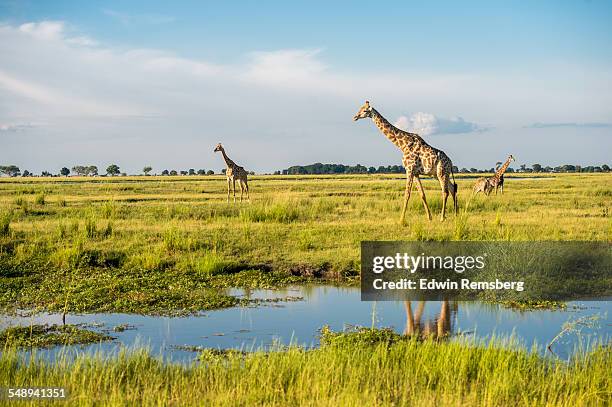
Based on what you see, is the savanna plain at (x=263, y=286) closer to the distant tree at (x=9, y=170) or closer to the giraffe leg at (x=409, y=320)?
the giraffe leg at (x=409, y=320)

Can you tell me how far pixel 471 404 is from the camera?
249 inches

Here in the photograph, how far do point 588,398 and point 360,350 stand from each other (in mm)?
2490

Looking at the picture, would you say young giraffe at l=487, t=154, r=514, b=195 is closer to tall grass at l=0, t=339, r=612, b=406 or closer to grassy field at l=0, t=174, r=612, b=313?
grassy field at l=0, t=174, r=612, b=313

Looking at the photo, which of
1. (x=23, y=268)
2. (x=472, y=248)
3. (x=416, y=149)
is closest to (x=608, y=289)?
(x=472, y=248)

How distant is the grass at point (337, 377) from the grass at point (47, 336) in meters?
1.09

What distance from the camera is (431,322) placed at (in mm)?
10047

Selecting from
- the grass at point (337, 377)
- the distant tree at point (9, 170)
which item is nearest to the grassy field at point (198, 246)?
the grass at point (337, 377)

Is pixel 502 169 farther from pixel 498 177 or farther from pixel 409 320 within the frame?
pixel 409 320

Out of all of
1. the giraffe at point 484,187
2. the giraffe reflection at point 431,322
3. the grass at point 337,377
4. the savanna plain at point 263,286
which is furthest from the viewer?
the giraffe at point 484,187

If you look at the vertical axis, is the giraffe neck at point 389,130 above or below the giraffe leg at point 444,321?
above

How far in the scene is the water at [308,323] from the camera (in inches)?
345

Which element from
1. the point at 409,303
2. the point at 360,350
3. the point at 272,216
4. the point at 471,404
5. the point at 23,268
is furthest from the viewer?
the point at 272,216

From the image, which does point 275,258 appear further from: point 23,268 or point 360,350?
point 360,350

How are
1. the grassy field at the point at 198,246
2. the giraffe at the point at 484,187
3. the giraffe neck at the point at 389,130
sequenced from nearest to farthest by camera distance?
the grassy field at the point at 198,246 < the giraffe neck at the point at 389,130 < the giraffe at the point at 484,187
